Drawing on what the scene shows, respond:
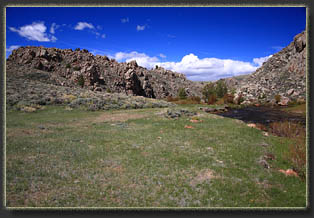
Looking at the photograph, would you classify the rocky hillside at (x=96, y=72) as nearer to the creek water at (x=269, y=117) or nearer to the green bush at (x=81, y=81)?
the green bush at (x=81, y=81)

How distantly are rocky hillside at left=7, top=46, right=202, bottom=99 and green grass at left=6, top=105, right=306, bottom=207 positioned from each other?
132ft

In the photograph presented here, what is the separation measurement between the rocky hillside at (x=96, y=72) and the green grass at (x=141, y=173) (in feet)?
132

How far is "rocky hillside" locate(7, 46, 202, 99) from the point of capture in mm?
Result: 52844

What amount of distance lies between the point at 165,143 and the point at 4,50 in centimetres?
810

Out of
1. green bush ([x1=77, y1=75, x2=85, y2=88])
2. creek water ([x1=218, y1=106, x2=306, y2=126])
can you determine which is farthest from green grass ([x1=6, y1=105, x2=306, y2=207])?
green bush ([x1=77, y1=75, x2=85, y2=88])

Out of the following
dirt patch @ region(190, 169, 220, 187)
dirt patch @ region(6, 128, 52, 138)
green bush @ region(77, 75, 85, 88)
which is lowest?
dirt patch @ region(190, 169, 220, 187)

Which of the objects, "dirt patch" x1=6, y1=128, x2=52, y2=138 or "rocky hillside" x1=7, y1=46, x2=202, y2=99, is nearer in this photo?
"dirt patch" x1=6, y1=128, x2=52, y2=138

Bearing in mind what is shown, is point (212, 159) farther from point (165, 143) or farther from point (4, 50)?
point (4, 50)

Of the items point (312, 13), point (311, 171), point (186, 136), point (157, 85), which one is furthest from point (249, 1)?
point (157, 85)

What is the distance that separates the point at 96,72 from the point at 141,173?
203 ft

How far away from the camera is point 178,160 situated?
25.7 feet

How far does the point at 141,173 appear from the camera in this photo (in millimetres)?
6574

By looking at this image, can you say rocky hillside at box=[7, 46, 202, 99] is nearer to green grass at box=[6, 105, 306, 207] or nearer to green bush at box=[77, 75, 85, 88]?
green bush at box=[77, 75, 85, 88]

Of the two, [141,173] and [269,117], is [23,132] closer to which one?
[141,173]
